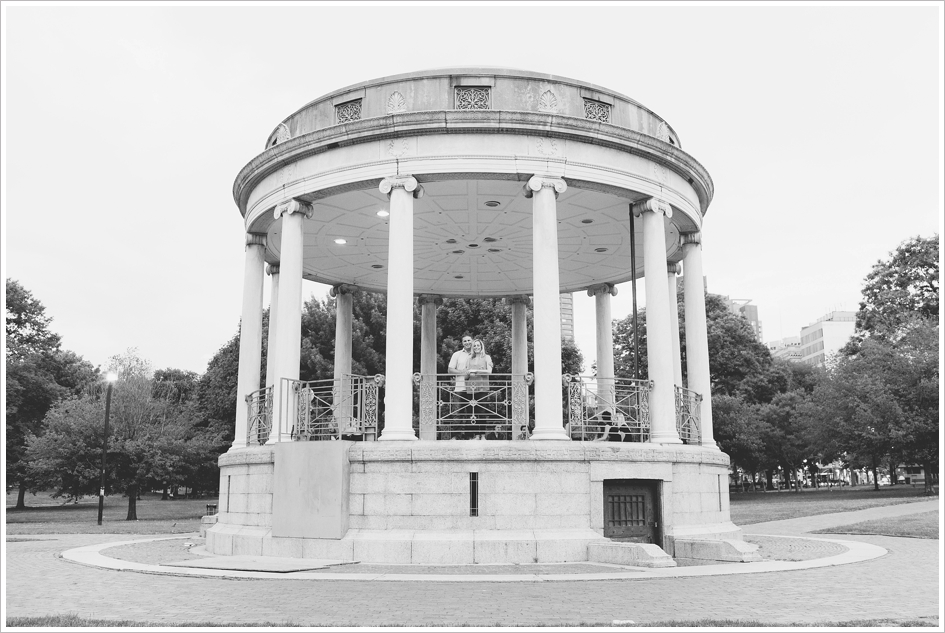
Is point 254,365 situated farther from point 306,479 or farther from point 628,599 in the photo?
point 628,599

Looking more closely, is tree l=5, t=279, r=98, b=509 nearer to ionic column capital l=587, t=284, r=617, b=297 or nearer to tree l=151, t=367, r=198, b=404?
tree l=151, t=367, r=198, b=404

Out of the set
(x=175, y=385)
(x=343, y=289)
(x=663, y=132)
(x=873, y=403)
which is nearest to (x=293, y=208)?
(x=343, y=289)

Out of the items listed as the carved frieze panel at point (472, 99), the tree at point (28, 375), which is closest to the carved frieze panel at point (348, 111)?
the carved frieze panel at point (472, 99)

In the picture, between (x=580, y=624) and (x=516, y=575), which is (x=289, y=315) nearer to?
(x=516, y=575)

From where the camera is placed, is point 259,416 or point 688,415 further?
point 688,415

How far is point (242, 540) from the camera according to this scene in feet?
63.8

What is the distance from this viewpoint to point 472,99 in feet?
68.2

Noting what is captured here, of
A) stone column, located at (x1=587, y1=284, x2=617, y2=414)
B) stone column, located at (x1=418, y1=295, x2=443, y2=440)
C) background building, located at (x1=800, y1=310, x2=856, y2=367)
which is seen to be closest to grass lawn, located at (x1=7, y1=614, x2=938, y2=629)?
stone column, located at (x1=418, y1=295, x2=443, y2=440)

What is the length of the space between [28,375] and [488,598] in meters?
56.7

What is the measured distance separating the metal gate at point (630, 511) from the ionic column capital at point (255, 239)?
523 inches

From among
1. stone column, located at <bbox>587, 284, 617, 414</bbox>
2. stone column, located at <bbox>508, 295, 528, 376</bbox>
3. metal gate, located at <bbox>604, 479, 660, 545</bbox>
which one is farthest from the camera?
stone column, located at <bbox>508, 295, 528, 376</bbox>

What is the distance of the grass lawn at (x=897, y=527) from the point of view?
25.4 metres

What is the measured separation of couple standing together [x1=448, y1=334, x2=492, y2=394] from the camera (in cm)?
2269

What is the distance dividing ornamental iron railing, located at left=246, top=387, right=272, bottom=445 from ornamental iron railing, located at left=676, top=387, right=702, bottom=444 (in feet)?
38.1
